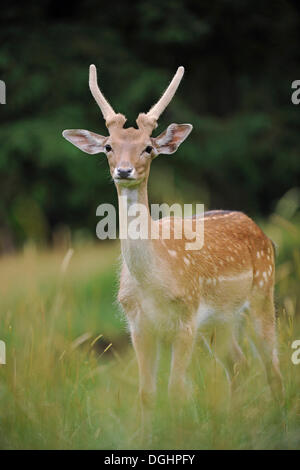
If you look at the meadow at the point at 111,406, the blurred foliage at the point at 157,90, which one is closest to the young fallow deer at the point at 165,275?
the meadow at the point at 111,406

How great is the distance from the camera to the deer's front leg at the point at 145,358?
407 cm

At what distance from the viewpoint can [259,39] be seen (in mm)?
12234

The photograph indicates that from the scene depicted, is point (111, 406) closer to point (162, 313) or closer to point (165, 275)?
point (162, 313)

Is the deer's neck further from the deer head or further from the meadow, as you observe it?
the meadow

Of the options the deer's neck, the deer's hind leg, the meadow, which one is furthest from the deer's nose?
the deer's hind leg

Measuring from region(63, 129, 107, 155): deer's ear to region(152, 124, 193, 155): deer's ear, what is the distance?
0.32 metres

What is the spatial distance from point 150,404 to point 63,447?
0.63 m

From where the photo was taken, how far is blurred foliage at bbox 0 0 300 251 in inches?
451

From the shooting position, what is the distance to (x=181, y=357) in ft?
13.2

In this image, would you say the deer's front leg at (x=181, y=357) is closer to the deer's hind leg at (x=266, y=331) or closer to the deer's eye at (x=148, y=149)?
the deer's hind leg at (x=266, y=331)

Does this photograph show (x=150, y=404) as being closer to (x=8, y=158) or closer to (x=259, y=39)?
(x=8, y=158)
